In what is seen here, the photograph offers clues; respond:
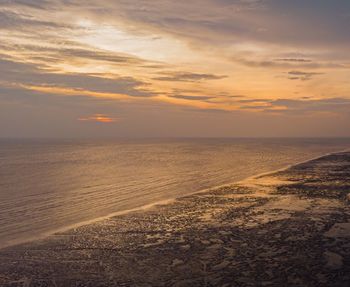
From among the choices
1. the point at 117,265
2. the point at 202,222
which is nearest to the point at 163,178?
the point at 202,222

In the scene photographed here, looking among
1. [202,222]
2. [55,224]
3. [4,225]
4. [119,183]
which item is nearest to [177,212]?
[202,222]

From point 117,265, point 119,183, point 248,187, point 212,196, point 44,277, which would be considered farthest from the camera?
point 119,183

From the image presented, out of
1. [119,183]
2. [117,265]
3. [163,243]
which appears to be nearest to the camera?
[117,265]

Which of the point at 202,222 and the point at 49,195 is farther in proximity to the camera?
the point at 49,195

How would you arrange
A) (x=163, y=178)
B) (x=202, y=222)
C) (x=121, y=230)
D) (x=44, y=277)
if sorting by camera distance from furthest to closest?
(x=163, y=178)
(x=202, y=222)
(x=121, y=230)
(x=44, y=277)

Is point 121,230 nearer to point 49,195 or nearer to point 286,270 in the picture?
point 286,270

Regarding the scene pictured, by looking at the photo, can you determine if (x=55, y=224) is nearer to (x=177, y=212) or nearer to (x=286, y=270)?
(x=177, y=212)
